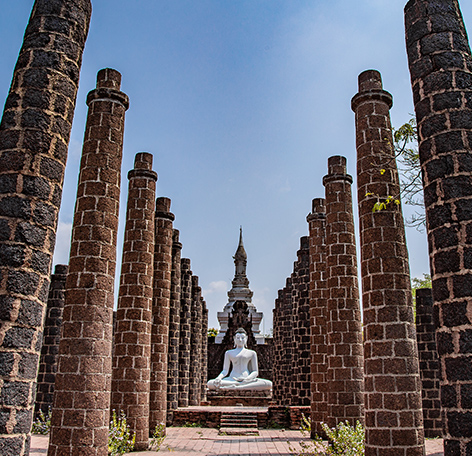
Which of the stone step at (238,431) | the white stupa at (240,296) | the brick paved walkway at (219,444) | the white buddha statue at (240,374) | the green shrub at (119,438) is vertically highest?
the white stupa at (240,296)

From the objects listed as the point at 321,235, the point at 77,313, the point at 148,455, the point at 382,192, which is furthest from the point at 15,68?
the point at 321,235

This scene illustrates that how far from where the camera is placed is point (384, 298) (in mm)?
7820

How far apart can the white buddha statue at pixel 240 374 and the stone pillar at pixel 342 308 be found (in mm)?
9588

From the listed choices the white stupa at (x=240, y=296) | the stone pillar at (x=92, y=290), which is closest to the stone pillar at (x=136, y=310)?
the stone pillar at (x=92, y=290)

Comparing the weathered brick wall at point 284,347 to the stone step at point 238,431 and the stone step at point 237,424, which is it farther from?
the stone step at point 238,431

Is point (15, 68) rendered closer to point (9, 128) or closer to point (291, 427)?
point (9, 128)

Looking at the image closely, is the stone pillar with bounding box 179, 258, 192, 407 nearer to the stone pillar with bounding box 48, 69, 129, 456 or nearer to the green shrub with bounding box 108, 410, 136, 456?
the green shrub with bounding box 108, 410, 136, 456

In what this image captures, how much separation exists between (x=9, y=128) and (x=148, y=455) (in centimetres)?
718

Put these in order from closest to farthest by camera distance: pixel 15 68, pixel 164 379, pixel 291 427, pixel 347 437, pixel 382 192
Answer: pixel 15 68 < pixel 382 192 < pixel 347 437 < pixel 164 379 < pixel 291 427

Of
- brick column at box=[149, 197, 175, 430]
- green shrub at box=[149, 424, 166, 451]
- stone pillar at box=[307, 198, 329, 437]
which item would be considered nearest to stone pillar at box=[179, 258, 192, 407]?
brick column at box=[149, 197, 175, 430]

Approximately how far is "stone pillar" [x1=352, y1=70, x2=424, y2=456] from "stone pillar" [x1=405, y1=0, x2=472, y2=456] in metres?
2.12

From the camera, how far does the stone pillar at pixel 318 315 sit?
12.6m

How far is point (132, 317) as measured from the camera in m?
11.0

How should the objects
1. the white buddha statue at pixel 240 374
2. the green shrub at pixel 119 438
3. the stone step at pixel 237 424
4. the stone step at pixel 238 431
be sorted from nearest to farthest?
the green shrub at pixel 119 438 < the stone step at pixel 238 431 < the stone step at pixel 237 424 < the white buddha statue at pixel 240 374
